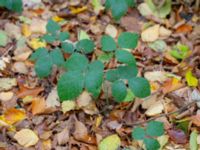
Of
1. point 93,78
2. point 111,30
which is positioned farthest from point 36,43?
point 93,78

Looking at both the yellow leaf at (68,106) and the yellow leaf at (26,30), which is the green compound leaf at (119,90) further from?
the yellow leaf at (26,30)

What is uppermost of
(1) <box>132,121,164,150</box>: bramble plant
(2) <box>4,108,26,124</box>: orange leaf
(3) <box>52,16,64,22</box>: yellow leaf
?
(3) <box>52,16,64,22</box>: yellow leaf

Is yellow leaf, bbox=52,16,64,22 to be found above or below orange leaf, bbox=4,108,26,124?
above

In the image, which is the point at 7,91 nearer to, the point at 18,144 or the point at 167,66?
the point at 18,144

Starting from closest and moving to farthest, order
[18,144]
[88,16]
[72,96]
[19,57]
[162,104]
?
1. [72,96]
2. [18,144]
3. [162,104]
4. [19,57]
5. [88,16]

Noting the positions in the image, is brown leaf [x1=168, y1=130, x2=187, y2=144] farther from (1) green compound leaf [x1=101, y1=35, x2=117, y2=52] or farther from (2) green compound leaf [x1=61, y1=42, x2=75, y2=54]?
(2) green compound leaf [x1=61, y1=42, x2=75, y2=54]

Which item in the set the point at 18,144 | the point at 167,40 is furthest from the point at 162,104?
the point at 18,144

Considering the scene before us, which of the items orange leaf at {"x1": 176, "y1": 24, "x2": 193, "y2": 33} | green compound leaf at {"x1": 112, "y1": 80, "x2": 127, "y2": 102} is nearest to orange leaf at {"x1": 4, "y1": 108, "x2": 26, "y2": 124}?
green compound leaf at {"x1": 112, "y1": 80, "x2": 127, "y2": 102}

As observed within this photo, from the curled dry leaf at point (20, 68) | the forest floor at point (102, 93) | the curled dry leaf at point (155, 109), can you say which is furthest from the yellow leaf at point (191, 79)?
the curled dry leaf at point (20, 68)
